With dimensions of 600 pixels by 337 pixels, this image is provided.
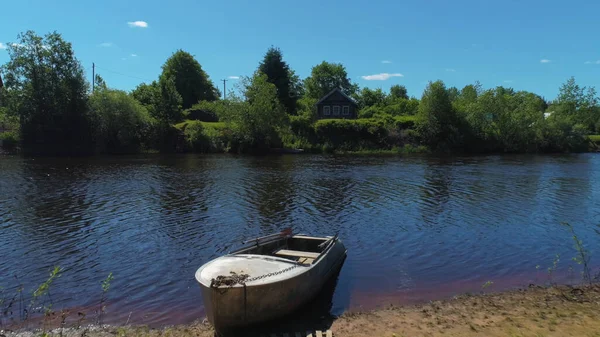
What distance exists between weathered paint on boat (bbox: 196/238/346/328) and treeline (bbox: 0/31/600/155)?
52989mm

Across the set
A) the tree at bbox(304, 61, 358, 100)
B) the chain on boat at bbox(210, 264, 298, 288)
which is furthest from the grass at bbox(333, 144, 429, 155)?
the chain on boat at bbox(210, 264, 298, 288)

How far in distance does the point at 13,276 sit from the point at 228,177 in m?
22.2

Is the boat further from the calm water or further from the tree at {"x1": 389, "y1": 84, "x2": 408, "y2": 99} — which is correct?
the tree at {"x1": 389, "y1": 84, "x2": 408, "y2": 99}

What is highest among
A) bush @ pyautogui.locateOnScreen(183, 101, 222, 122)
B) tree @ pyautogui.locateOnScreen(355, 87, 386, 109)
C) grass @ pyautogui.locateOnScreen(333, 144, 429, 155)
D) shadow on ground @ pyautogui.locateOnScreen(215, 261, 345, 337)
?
tree @ pyautogui.locateOnScreen(355, 87, 386, 109)

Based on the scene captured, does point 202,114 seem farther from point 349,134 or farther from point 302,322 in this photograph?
point 302,322

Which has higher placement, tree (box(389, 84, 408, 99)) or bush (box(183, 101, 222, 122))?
tree (box(389, 84, 408, 99))

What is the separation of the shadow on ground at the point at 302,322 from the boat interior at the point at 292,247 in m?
1.14

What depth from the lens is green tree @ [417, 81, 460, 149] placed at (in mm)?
65562

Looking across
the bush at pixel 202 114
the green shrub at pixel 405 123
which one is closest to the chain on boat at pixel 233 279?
the green shrub at pixel 405 123

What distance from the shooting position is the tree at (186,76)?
9550cm

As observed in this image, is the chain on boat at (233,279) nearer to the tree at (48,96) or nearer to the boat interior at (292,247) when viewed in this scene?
the boat interior at (292,247)

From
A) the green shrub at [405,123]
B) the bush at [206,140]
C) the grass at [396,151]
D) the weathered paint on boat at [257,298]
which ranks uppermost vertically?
the green shrub at [405,123]

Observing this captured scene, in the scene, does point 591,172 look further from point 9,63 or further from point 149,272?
point 9,63

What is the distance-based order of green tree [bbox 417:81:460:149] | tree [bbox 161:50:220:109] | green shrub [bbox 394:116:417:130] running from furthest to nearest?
tree [bbox 161:50:220:109]
green shrub [bbox 394:116:417:130]
green tree [bbox 417:81:460:149]
